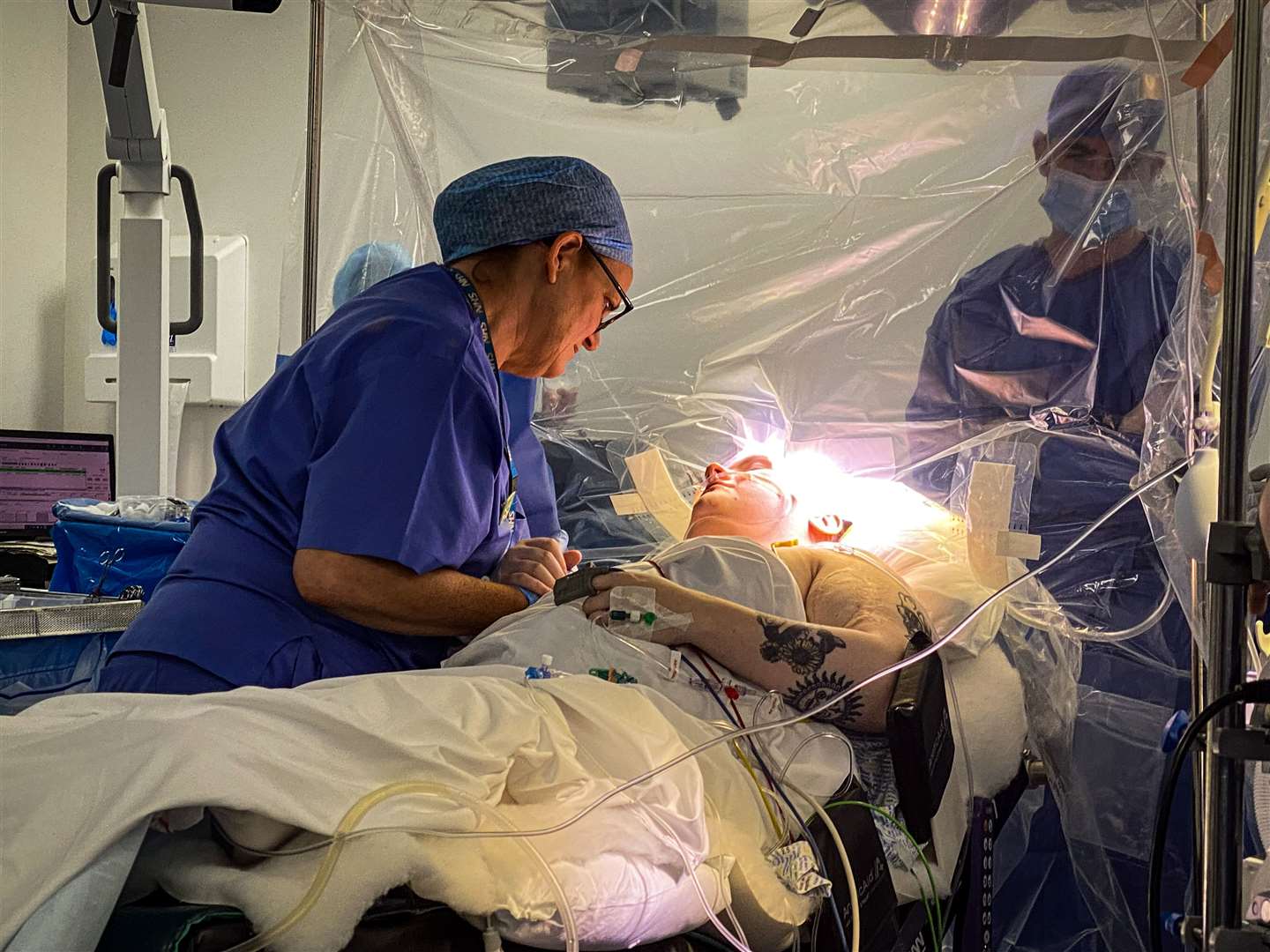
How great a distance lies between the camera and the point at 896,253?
236 centimetres

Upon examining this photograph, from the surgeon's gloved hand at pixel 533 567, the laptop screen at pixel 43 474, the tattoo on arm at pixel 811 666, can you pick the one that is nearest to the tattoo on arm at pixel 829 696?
the tattoo on arm at pixel 811 666

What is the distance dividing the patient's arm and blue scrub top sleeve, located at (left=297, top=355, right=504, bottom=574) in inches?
10.0

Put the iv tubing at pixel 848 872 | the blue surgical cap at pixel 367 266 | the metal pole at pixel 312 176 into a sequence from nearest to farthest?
the iv tubing at pixel 848 872 < the metal pole at pixel 312 176 < the blue surgical cap at pixel 367 266

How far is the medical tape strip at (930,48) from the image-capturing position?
6.64ft

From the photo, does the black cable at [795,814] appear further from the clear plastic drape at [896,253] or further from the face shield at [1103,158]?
the face shield at [1103,158]

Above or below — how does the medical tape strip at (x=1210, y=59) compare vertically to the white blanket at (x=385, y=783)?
above

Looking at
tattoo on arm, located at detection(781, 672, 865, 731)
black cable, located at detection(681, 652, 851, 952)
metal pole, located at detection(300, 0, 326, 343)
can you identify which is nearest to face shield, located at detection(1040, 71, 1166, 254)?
→ tattoo on arm, located at detection(781, 672, 865, 731)

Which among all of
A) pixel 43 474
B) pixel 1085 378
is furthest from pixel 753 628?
pixel 43 474

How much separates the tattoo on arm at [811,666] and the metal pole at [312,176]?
126cm

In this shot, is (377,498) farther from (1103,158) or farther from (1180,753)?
(1103,158)

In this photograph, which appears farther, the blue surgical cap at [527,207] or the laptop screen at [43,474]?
the laptop screen at [43,474]

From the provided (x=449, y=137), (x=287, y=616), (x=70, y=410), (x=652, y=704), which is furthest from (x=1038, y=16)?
(x=70, y=410)

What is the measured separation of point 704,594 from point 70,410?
417cm

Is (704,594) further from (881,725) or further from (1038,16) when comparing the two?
(1038,16)
